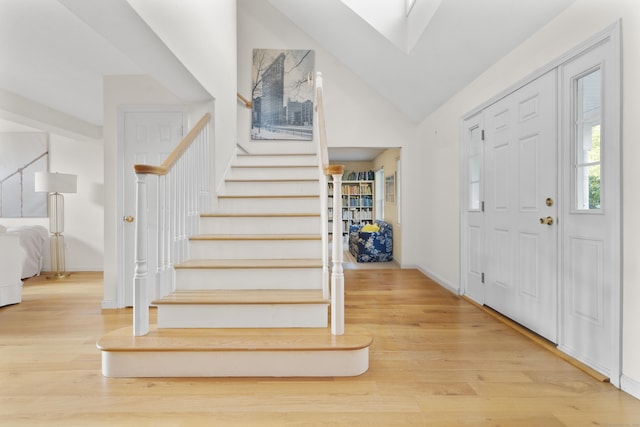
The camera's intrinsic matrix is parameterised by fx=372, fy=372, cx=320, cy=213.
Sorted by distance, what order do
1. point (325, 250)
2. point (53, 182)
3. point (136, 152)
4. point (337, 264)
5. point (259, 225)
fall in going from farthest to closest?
1. point (53, 182)
2. point (136, 152)
3. point (259, 225)
4. point (325, 250)
5. point (337, 264)

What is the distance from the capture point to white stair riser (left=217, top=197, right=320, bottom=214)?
3.68 meters

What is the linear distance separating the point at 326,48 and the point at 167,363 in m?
5.00

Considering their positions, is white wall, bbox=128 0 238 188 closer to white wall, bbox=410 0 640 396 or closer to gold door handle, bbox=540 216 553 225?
white wall, bbox=410 0 640 396

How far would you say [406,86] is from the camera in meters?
4.83

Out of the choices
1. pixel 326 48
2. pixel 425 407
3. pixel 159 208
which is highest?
pixel 326 48

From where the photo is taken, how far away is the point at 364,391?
1.99 meters

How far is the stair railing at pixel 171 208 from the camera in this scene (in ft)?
7.51

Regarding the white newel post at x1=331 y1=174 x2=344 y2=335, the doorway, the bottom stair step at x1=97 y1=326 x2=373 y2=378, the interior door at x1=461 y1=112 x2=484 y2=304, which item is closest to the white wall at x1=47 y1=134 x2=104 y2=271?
the bottom stair step at x1=97 y1=326 x2=373 y2=378

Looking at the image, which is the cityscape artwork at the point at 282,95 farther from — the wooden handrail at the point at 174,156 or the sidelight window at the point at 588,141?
the sidelight window at the point at 588,141

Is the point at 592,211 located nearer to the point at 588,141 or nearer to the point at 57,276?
the point at 588,141

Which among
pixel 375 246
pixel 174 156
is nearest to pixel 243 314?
pixel 174 156

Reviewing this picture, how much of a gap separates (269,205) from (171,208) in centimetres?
98

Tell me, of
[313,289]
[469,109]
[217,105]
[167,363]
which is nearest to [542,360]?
[313,289]

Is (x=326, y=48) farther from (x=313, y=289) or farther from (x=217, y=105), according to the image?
(x=313, y=289)
